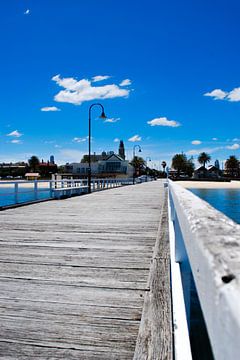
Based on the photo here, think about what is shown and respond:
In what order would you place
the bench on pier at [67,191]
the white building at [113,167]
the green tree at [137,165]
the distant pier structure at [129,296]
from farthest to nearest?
the green tree at [137,165], the white building at [113,167], the bench on pier at [67,191], the distant pier structure at [129,296]

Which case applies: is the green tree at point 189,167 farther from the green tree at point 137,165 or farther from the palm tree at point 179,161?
the green tree at point 137,165

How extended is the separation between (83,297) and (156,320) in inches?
34.1

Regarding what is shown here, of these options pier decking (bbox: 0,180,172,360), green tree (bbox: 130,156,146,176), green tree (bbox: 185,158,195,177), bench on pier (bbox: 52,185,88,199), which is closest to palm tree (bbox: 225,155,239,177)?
green tree (bbox: 185,158,195,177)

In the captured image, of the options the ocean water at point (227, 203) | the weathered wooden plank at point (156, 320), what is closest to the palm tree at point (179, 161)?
the ocean water at point (227, 203)

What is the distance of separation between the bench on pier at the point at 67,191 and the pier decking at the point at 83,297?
900 centimetres

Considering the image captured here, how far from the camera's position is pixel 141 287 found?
121 inches

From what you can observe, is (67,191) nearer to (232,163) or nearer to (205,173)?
(205,173)

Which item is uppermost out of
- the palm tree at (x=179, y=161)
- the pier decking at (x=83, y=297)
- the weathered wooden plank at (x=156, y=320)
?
the palm tree at (x=179, y=161)

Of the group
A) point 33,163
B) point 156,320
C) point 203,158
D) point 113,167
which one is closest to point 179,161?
point 203,158

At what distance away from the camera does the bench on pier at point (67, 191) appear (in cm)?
1451

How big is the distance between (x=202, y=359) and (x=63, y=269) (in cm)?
185

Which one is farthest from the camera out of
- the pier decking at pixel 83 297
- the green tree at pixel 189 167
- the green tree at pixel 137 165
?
the green tree at pixel 189 167

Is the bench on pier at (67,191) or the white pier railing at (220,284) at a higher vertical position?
the white pier railing at (220,284)

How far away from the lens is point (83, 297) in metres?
2.88
